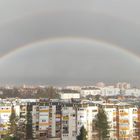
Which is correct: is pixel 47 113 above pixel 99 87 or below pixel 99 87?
below

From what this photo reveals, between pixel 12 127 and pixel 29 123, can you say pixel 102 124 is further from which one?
pixel 12 127

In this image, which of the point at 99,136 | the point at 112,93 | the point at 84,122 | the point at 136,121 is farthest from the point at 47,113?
the point at 112,93

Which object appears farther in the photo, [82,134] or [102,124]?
[102,124]

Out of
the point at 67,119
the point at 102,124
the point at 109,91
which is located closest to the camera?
the point at 102,124

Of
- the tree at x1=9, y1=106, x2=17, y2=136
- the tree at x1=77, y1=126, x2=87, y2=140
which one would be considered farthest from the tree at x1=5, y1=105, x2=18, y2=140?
the tree at x1=77, y1=126, x2=87, y2=140

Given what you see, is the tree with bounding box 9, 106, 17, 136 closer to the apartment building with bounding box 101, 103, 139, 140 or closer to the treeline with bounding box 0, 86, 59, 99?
the apartment building with bounding box 101, 103, 139, 140

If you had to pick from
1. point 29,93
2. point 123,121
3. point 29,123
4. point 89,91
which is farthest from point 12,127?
point 89,91

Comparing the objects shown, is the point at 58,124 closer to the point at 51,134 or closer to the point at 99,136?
the point at 51,134
